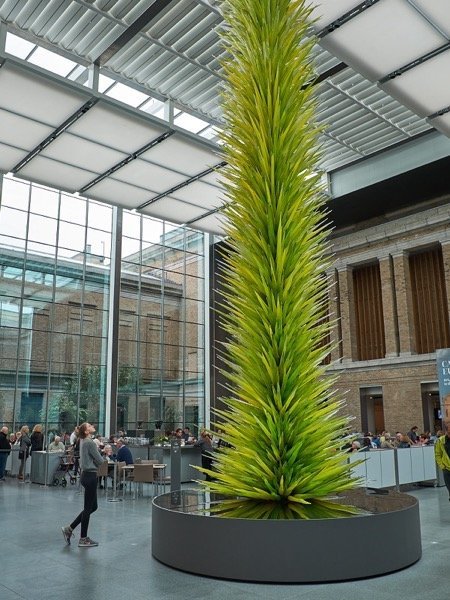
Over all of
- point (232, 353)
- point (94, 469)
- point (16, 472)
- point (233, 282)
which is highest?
point (233, 282)

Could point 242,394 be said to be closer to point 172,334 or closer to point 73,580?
point 73,580

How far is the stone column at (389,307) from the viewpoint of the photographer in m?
22.7

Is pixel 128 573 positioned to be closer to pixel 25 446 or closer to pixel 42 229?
pixel 25 446

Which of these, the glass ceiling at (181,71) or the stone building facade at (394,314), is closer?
the glass ceiling at (181,71)

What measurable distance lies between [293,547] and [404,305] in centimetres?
1958

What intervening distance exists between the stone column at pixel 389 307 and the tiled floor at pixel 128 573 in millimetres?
15014

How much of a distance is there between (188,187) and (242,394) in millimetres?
12661

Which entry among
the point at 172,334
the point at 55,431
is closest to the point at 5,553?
the point at 55,431

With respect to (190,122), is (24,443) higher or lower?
lower

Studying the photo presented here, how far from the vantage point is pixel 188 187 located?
16812 millimetres

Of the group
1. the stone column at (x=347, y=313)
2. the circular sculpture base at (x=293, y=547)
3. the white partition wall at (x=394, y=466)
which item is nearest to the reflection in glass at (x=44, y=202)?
the stone column at (x=347, y=313)

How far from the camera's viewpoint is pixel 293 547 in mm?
4336

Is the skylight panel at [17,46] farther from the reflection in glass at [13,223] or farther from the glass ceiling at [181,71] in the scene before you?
the reflection in glass at [13,223]

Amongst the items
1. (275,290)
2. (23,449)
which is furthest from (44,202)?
(275,290)
